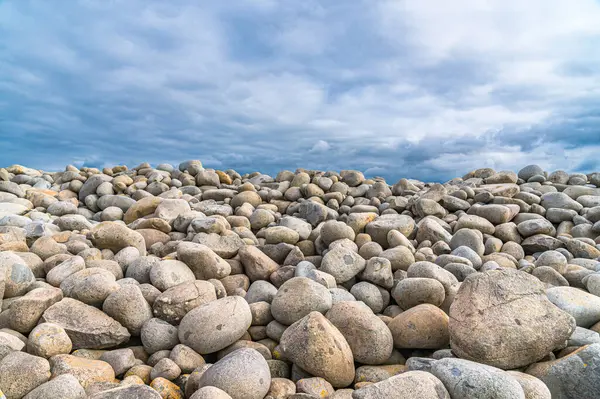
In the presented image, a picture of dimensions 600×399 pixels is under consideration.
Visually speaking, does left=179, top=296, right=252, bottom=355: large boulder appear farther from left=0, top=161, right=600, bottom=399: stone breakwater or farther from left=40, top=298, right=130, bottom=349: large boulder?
left=40, top=298, right=130, bottom=349: large boulder

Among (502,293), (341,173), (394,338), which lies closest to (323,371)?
(394,338)

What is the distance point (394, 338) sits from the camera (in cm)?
464

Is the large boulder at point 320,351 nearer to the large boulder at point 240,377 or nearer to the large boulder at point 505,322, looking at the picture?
the large boulder at point 240,377

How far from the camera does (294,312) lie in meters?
4.77

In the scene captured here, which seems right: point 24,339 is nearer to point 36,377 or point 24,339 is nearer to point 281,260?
point 36,377

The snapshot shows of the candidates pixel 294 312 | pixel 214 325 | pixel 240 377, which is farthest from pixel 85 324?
pixel 294 312

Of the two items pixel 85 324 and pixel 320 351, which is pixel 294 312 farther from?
pixel 85 324

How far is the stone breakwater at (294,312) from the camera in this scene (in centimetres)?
368

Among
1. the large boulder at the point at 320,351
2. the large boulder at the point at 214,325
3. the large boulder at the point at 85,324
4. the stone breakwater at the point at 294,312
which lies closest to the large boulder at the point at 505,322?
the stone breakwater at the point at 294,312

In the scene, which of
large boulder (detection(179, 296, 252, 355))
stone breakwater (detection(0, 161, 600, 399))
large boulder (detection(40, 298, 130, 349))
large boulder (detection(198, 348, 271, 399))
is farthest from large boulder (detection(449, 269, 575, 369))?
large boulder (detection(40, 298, 130, 349))

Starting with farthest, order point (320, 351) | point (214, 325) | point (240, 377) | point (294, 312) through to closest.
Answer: point (294, 312), point (214, 325), point (320, 351), point (240, 377)

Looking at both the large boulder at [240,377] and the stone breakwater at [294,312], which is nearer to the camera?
the large boulder at [240,377]

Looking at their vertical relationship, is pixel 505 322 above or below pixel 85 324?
above

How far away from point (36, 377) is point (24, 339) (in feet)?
2.98
